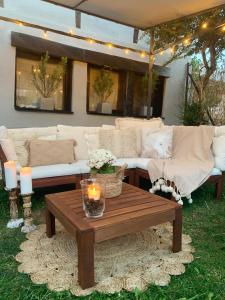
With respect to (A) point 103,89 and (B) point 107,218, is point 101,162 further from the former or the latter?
(A) point 103,89

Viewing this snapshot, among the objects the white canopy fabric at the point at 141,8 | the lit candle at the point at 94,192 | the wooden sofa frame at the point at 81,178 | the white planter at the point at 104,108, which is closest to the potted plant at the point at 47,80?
the white planter at the point at 104,108

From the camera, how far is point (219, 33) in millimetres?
5559

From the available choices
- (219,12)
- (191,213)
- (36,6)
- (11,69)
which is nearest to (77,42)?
(36,6)

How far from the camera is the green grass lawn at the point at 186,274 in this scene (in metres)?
1.47

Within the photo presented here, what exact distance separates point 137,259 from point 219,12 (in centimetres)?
504

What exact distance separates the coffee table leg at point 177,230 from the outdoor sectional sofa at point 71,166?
1.18m

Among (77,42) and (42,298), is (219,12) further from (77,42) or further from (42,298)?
(42,298)

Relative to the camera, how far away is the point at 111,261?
180 centimetres

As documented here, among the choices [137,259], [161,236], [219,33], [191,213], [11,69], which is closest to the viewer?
[137,259]

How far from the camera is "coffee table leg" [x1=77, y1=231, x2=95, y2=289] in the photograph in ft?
4.88

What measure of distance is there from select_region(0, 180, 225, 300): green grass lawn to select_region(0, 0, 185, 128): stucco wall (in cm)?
262

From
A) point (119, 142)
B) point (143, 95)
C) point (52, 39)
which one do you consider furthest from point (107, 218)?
point (143, 95)

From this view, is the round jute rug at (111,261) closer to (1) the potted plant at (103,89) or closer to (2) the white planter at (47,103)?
(2) the white planter at (47,103)

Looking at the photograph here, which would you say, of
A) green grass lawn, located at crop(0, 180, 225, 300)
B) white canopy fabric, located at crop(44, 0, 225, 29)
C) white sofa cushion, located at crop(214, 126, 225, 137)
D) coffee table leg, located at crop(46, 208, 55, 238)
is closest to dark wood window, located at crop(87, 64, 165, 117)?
white canopy fabric, located at crop(44, 0, 225, 29)
